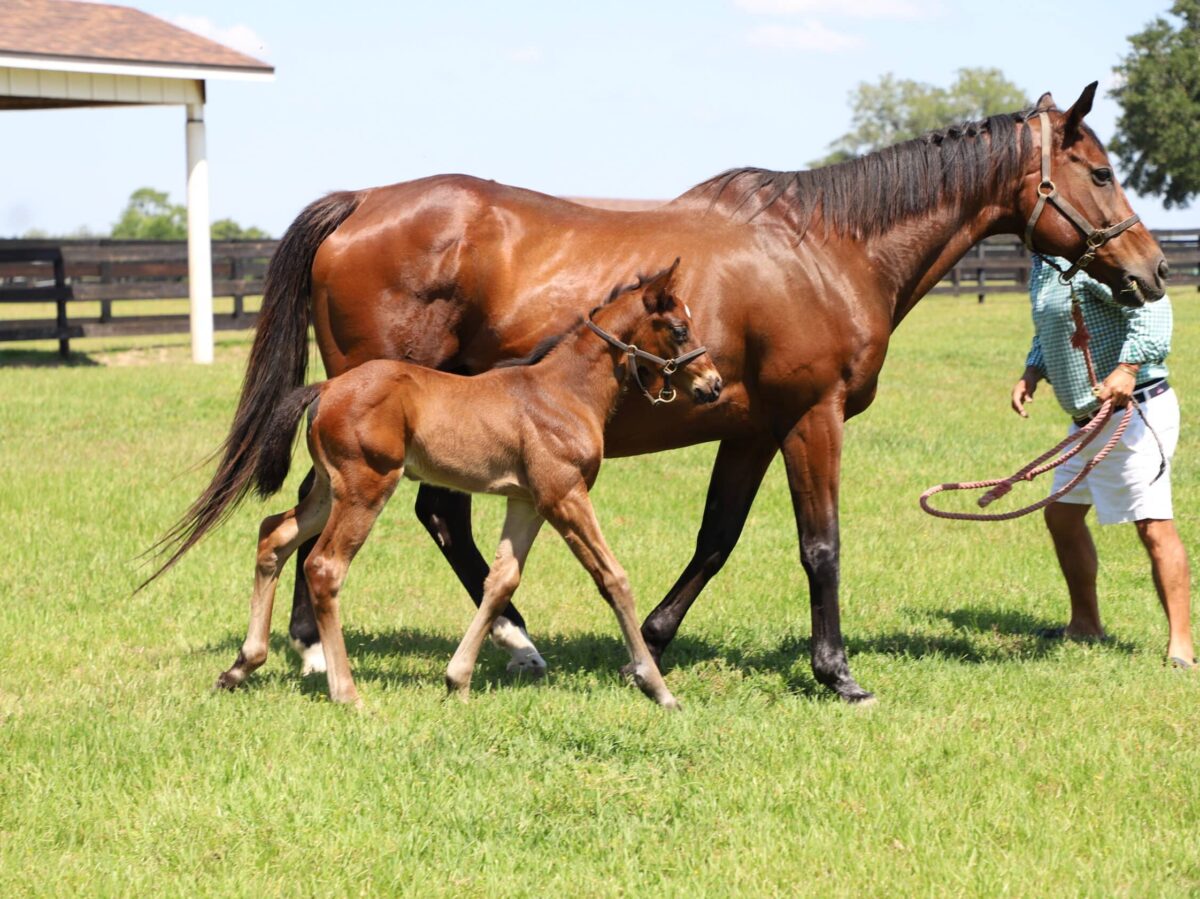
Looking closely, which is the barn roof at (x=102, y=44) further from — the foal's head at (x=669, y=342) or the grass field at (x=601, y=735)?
the foal's head at (x=669, y=342)

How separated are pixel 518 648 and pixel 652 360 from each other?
149 centimetres

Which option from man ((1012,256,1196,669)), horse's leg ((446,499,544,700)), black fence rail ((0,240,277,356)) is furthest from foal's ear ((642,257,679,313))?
black fence rail ((0,240,277,356))

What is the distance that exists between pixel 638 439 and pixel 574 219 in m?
1.02

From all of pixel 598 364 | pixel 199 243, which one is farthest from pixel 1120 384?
pixel 199 243

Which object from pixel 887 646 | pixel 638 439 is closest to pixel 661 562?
pixel 887 646

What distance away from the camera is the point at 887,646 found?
631 centimetres

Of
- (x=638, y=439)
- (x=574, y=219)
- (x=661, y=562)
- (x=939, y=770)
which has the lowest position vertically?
(x=661, y=562)

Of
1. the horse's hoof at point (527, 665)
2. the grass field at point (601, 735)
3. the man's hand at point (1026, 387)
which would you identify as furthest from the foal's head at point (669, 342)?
the man's hand at point (1026, 387)

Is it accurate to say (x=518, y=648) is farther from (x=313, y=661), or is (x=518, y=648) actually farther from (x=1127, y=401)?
(x=1127, y=401)

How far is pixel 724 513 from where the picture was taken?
5.98 meters

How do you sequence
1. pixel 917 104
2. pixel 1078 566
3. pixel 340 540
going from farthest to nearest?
pixel 917 104, pixel 1078 566, pixel 340 540

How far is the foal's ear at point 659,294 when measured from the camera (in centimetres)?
519

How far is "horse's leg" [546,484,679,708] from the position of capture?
5125 millimetres

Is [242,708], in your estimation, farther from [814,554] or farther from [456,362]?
[814,554]
